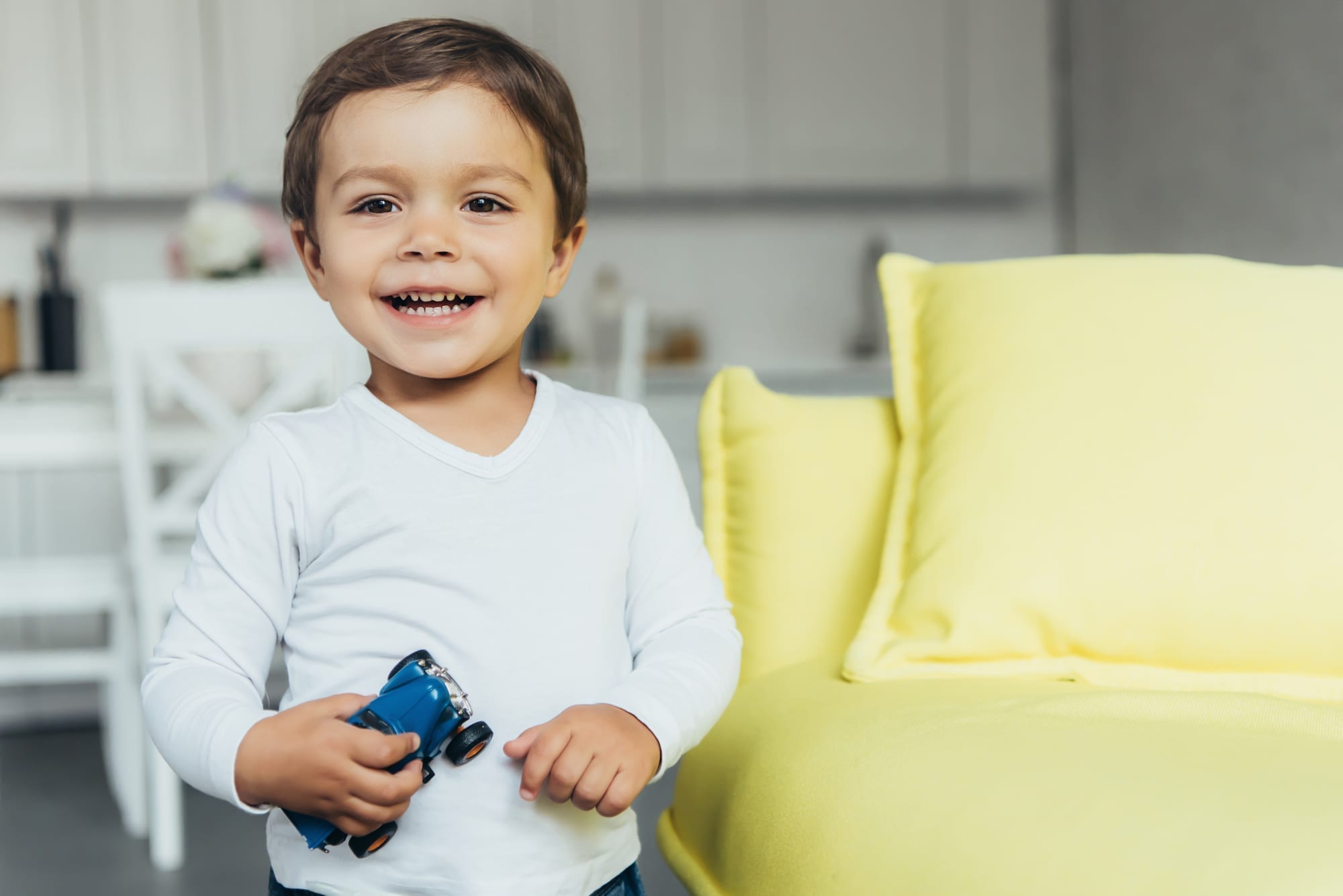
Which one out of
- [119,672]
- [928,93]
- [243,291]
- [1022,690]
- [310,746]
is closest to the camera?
[310,746]

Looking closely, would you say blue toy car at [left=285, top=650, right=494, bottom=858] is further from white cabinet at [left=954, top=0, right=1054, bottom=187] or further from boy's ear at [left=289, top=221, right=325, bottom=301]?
white cabinet at [left=954, top=0, right=1054, bottom=187]

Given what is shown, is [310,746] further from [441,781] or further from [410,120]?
[410,120]

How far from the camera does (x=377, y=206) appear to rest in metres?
0.69

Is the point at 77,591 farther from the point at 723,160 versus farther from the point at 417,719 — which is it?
the point at 723,160

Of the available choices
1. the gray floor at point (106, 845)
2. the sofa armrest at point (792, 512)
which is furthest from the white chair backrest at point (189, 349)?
the sofa armrest at point (792, 512)

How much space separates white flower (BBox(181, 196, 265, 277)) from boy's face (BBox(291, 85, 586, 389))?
1667 millimetres

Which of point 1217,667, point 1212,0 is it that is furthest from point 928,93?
point 1217,667

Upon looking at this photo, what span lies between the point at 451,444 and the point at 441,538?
6 centimetres

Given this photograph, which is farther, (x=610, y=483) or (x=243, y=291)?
(x=243, y=291)

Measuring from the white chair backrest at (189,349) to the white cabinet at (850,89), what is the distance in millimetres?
1828

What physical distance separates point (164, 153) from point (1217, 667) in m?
3.03

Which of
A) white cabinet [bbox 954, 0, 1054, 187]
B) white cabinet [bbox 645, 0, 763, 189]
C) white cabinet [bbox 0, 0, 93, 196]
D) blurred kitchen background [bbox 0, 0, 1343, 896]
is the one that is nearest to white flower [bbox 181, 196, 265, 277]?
blurred kitchen background [bbox 0, 0, 1343, 896]

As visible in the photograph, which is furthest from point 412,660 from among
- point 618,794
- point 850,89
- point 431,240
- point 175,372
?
point 850,89

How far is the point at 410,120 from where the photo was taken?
668mm
